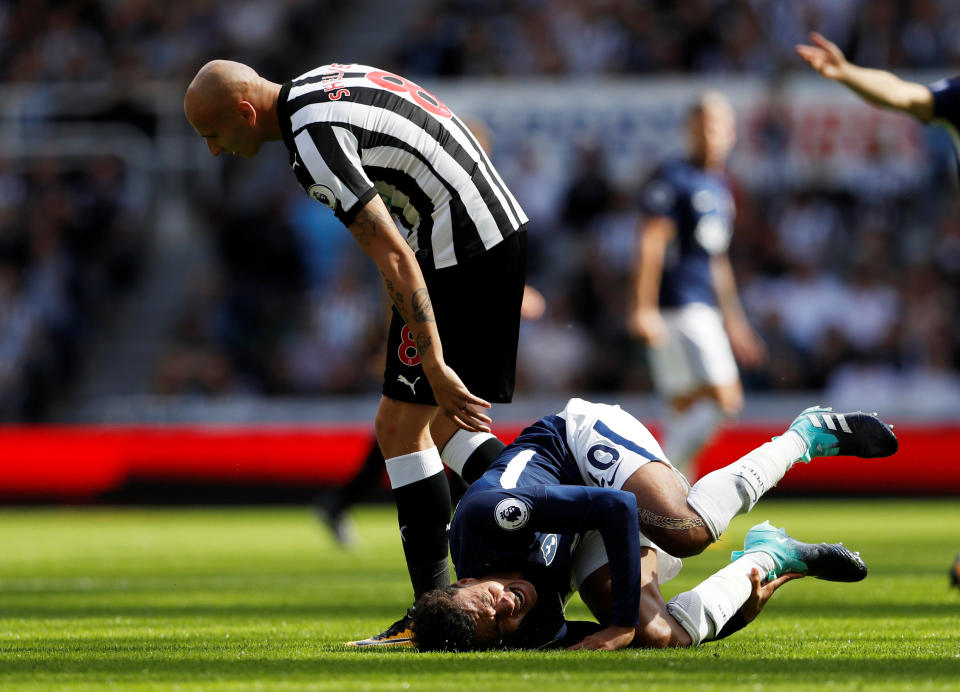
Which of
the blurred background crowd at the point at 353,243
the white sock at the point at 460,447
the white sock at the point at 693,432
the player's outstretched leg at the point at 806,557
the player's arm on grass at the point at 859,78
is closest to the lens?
the player's outstretched leg at the point at 806,557

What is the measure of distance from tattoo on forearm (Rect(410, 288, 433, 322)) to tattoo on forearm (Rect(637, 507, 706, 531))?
0.87 m

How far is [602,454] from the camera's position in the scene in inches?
182

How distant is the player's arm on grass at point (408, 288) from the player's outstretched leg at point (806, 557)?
0.97 meters

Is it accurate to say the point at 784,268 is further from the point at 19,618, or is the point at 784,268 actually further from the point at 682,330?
the point at 19,618

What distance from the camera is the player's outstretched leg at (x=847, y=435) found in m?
4.88

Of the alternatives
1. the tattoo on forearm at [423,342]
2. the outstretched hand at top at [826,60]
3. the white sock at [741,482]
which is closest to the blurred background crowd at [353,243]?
the outstretched hand at top at [826,60]

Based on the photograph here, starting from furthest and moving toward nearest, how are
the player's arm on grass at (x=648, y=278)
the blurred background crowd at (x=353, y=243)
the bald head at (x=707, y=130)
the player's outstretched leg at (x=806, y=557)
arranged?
the blurred background crowd at (x=353, y=243) → the player's arm on grass at (x=648, y=278) → the bald head at (x=707, y=130) → the player's outstretched leg at (x=806, y=557)

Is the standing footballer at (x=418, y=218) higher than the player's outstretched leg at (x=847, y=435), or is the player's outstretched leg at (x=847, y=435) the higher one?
the standing footballer at (x=418, y=218)

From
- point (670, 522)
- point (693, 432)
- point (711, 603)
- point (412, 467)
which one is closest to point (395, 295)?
point (412, 467)

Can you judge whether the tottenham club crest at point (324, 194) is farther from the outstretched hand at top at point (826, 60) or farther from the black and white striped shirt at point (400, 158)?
the outstretched hand at top at point (826, 60)

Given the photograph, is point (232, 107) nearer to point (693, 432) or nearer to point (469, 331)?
point (469, 331)

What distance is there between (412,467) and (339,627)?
71 centimetres

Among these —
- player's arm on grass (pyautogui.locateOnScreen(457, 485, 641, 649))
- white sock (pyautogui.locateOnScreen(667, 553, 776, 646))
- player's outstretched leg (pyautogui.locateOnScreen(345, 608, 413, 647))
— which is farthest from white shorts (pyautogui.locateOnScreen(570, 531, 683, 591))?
player's outstretched leg (pyautogui.locateOnScreen(345, 608, 413, 647))

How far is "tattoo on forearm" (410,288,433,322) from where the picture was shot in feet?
14.8
